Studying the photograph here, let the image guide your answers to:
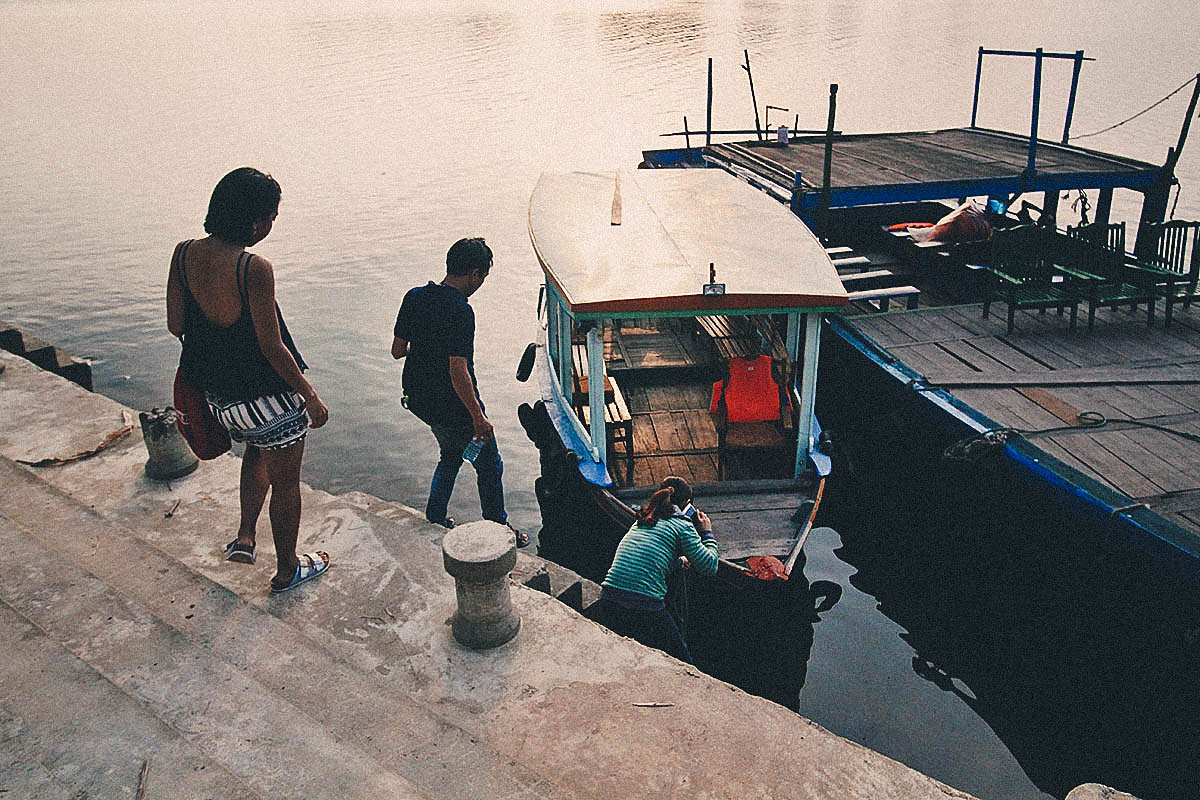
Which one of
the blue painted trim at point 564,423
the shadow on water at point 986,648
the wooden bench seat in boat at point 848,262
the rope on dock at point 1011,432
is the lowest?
the shadow on water at point 986,648

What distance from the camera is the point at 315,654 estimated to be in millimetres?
4621

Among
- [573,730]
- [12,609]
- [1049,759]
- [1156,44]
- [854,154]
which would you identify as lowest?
[1049,759]

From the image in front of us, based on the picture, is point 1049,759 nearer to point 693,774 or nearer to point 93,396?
point 693,774

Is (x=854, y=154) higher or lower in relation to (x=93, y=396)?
higher

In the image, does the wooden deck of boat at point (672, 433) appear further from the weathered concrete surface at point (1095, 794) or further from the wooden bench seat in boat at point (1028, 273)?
the weathered concrete surface at point (1095, 794)

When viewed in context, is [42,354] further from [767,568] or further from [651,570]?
[767,568]

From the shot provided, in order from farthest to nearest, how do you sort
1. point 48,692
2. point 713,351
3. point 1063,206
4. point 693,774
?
point 1063,206 < point 713,351 < point 693,774 < point 48,692

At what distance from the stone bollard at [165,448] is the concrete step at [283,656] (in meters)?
0.85

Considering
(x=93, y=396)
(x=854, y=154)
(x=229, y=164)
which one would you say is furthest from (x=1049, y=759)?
(x=229, y=164)

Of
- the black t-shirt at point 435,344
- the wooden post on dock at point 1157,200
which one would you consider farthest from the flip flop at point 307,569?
the wooden post on dock at point 1157,200

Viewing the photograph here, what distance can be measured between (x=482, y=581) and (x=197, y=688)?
55.3 inches

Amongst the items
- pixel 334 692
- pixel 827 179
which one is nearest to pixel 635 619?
pixel 334 692

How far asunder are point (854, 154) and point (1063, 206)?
1019cm

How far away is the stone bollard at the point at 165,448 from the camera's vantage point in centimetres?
667
